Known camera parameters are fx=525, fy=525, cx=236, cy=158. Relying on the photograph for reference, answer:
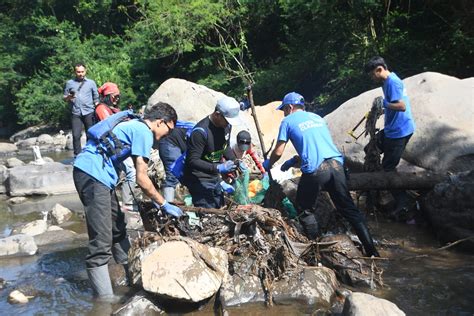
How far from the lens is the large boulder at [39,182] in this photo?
955 cm

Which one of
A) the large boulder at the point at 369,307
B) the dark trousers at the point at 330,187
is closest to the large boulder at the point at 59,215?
the dark trousers at the point at 330,187

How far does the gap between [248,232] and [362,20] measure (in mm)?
10528

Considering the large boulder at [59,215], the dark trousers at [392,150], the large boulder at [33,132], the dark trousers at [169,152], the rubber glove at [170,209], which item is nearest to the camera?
the rubber glove at [170,209]

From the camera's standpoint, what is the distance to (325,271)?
449 centimetres

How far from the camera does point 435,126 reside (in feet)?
22.8

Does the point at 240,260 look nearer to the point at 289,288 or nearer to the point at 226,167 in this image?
the point at 289,288

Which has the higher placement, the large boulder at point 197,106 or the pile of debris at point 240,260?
the large boulder at point 197,106

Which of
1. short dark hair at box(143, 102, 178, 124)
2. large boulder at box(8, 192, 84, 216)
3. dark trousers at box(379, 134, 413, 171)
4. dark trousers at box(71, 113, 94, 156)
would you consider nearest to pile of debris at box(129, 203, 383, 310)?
short dark hair at box(143, 102, 178, 124)

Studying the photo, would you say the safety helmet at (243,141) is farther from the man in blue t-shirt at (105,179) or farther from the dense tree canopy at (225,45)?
the dense tree canopy at (225,45)

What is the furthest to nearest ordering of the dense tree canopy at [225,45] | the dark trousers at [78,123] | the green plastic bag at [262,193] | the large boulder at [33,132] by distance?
the large boulder at [33,132]
the dense tree canopy at [225,45]
the dark trousers at [78,123]
the green plastic bag at [262,193]

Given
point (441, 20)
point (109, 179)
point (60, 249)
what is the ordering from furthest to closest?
point (441, 20) < point (60, 249) < point (109, 179)

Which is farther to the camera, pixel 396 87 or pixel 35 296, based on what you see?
pixel 396 87

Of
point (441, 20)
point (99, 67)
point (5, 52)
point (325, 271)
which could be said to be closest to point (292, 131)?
point (325, 271)

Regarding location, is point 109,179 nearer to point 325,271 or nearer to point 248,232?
point 248,232
